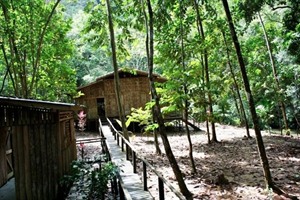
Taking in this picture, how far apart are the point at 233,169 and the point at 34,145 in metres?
7.00

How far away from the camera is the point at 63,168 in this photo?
9.40 m

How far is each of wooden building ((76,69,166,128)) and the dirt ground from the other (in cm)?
A: 992

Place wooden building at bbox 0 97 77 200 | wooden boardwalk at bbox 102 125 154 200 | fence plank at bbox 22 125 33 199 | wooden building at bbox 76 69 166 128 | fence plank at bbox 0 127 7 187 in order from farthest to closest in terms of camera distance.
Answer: wooden building at bbox 76 69 166 128
fence plank at bbox 0 127 7 187
fence plank at bbox 22 125 33 199
wooden boardwalk at bbox 102 125 154 200
wooden building at bbox 0 97 77 200

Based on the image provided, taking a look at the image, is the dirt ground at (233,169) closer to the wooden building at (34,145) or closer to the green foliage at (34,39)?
the wooden building at (34,145)

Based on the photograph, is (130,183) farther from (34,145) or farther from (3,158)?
(3,158)

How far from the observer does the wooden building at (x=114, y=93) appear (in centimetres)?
2641

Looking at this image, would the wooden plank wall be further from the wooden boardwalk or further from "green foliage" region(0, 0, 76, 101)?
the wooden boardwalk

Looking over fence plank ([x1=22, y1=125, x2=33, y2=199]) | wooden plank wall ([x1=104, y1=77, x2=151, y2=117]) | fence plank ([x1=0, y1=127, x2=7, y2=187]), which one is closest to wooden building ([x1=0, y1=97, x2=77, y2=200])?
fence plank ([x1=22, y1=125, x2=33, y2=199])

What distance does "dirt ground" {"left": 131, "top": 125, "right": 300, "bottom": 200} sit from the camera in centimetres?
809

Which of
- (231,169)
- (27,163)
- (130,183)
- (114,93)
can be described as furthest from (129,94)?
(27,163)

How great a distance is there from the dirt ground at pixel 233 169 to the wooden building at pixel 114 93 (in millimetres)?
9919

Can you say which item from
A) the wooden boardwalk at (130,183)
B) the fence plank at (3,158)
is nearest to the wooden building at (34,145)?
the wooden boardwalk at (130,183)

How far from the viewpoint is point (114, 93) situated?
1054 inches

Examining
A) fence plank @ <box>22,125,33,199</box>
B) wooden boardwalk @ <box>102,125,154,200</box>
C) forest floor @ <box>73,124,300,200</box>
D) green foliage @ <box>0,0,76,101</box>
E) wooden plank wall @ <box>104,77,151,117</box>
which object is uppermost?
green foliage @ <box>0,0,76,101</box>
